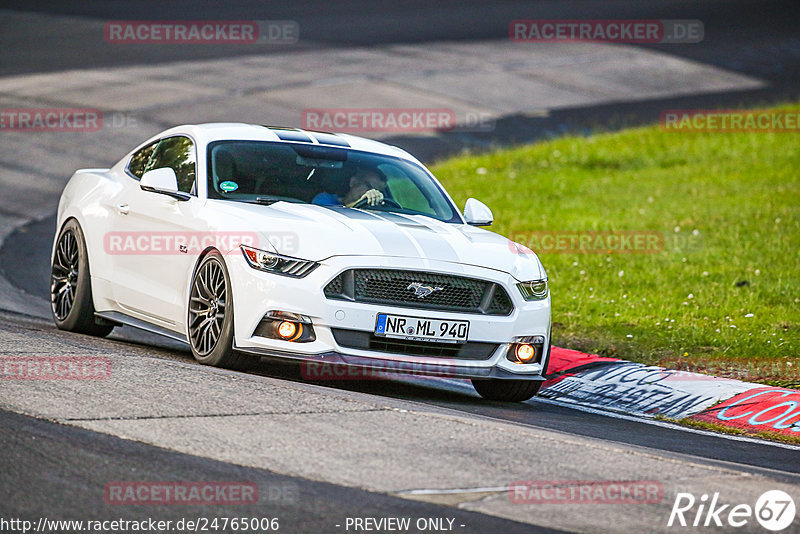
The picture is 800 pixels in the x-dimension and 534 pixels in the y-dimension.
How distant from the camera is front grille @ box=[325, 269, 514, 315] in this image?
7.41 metres

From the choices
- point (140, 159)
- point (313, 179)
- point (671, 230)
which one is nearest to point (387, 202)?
point (313, 179)

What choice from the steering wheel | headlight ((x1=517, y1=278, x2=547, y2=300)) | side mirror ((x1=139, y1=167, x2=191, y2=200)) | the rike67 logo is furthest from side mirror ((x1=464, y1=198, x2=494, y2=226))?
the rike67 logo

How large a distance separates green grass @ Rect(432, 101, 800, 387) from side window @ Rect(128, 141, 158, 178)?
3475 millimetres

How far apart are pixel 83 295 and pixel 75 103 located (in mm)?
12767

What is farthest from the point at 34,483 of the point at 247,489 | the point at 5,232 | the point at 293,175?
the point at 5,232

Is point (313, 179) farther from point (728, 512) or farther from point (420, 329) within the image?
point (728, 512)

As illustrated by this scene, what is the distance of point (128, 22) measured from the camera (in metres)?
29.6

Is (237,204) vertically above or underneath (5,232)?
above

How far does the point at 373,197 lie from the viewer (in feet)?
28.2

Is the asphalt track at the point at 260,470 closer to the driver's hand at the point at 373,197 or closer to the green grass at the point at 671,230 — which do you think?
the driver's hand at the point at 373,197

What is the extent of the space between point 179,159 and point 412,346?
2416 mm

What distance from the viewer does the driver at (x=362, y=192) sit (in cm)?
839

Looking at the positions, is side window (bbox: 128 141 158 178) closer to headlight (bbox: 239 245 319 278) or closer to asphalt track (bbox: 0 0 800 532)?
asphalt track (bbox: 0 0 800 532)

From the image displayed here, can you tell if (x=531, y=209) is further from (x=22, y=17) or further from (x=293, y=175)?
(x=22, y=17)
